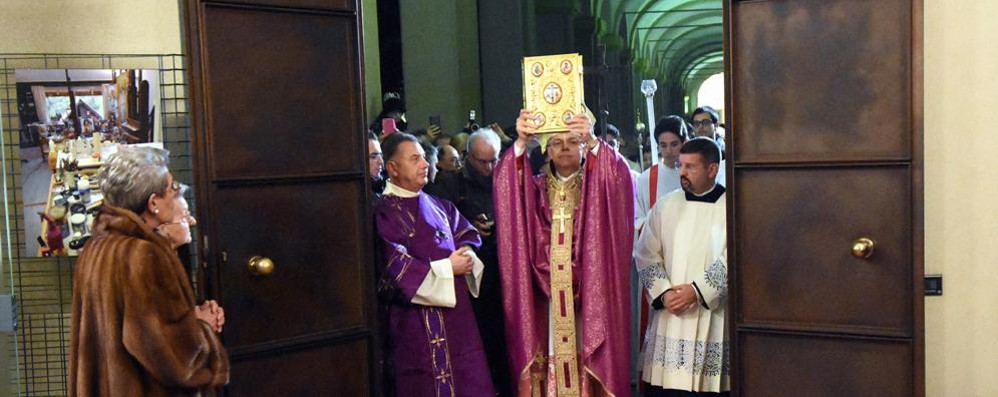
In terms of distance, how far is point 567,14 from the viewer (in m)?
12.3

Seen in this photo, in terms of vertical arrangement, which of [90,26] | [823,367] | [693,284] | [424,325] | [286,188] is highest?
[90,26]

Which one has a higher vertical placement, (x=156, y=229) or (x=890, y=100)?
(x=890, y=100)

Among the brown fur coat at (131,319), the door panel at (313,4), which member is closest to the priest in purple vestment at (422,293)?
the door panel at (313,4)

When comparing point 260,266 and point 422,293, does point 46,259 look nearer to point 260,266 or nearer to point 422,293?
point 260,266

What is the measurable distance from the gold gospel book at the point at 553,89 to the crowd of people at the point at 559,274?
5 centimetres

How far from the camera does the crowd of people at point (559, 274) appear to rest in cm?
471

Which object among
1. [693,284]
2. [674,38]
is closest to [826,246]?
[693,284]

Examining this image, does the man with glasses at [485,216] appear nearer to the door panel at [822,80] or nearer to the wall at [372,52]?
the door panel at [822,80]

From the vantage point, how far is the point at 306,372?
14.0 ft

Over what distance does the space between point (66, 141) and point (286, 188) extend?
0.74m

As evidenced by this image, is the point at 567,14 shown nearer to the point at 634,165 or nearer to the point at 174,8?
the point at 634,165

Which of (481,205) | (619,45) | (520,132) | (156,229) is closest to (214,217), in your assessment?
(156,229)

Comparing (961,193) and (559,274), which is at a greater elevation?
(961,193)

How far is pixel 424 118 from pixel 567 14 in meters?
2.70
